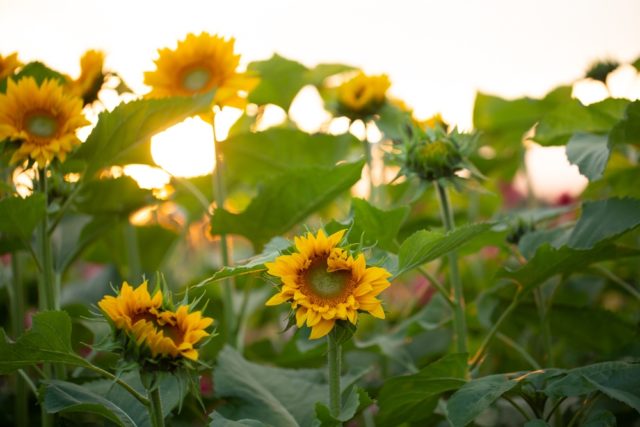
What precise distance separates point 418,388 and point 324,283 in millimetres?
258

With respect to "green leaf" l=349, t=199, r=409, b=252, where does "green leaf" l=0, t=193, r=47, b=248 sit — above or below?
above

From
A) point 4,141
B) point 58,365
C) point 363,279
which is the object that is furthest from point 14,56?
point 363,279

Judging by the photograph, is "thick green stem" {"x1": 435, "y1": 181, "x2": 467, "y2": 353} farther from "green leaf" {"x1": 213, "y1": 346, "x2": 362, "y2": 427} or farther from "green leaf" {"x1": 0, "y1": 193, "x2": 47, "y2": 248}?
"green leaf" {"x1": 0, "y1": 193, "x2": 47, "y2": 248}

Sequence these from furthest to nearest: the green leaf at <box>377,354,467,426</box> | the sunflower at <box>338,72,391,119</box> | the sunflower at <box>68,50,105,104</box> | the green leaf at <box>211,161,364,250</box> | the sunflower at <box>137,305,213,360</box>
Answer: the sunflower at <box>338,72,391,119</box> < the sunflower at <box>68,50,105,104</box> < the green leaf at <box>211,161,364,250</box> < the green leaf at <box>377,354,467,426</box> < the sunflower at <box>137,305,213,360</box>

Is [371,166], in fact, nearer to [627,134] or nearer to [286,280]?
[627,134]

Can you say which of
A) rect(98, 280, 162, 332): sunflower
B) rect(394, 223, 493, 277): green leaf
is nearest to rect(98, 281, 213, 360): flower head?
rect(98, 280, 162, 332): sunflower

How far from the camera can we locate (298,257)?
0.79 meters

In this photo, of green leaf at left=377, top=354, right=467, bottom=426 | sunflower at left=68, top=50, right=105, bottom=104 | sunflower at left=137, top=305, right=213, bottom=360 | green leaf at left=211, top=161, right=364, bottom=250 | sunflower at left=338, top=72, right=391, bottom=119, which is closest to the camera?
sunflower at left=137, top=305, right=213, bottom=360

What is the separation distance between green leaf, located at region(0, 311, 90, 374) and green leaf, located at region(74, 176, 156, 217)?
1.46 ft

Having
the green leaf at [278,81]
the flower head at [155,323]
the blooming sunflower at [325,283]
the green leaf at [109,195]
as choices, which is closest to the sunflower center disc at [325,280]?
the blooming sunflower at [325,283]

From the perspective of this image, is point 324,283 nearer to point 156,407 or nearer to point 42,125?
point 156,407

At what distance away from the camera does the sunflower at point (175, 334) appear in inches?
29.4

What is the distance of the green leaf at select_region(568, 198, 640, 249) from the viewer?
0.98m

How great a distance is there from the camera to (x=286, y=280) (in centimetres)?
78
